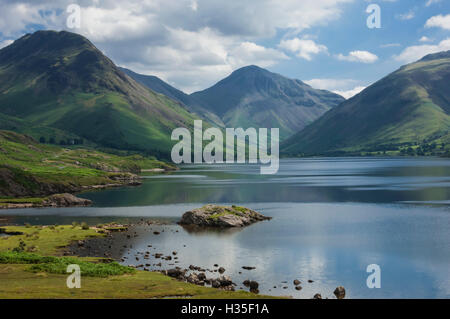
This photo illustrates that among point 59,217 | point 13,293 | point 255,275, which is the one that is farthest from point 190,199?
point 13,293

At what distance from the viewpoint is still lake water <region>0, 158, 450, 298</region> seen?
62312mm

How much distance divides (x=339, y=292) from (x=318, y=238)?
39040 mm

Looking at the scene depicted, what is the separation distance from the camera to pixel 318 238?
93812mm

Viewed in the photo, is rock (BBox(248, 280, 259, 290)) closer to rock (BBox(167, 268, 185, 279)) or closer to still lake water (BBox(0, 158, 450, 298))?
still lake water (BBox(0, 158, 450, 298))

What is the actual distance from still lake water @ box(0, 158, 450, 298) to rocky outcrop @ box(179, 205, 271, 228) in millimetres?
4918

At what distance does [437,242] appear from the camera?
86.2m

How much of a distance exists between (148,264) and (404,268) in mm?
40893

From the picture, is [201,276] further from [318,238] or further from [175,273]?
[318,238]

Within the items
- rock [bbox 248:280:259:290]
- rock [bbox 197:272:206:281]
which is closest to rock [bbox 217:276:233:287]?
rock [bbox 197:272:206:281]

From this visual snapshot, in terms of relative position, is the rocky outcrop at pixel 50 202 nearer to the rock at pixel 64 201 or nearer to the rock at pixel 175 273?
the rock at pixel 64 201

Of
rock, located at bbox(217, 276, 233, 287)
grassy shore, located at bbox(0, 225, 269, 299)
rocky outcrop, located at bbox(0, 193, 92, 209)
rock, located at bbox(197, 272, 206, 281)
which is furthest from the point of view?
rocky outcrop, located at bbox(0, 193, 92, 209)

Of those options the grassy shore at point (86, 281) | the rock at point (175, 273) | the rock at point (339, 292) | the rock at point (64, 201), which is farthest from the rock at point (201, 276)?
the rock at point (64, 201)

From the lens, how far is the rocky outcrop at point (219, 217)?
113 m
